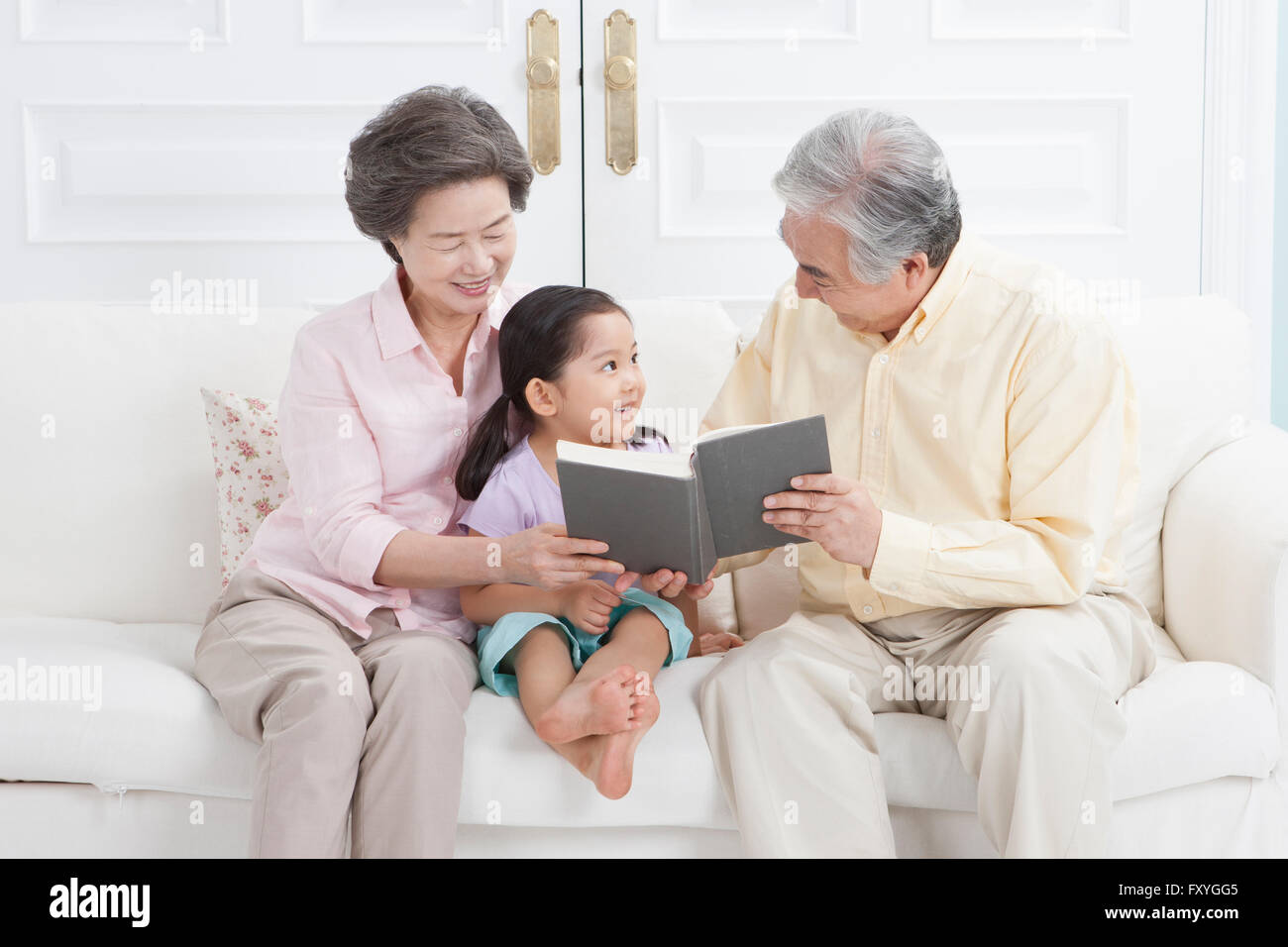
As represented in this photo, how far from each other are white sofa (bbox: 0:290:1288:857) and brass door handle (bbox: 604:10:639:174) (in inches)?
25.1

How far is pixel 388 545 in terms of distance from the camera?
1.64 meters

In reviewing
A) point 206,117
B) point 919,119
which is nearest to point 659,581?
point 919,119

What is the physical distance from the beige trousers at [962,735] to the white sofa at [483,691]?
6 centimetres

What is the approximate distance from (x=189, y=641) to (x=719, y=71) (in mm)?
1610

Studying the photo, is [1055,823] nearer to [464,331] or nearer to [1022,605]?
[1022,605]

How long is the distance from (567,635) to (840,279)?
605 millimetres

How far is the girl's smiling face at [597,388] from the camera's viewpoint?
1.74m

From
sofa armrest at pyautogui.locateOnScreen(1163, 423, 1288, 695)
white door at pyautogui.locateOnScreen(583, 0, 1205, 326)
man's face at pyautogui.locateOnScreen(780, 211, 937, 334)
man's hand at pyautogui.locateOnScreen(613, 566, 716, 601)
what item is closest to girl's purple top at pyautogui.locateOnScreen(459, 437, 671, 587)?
man's hand at pyautogui.locateOnScreen(613, 566, 716, 601)

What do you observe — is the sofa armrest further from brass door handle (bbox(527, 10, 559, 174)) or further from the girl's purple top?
brass door handle (bbox(527, 10, 559, 174))

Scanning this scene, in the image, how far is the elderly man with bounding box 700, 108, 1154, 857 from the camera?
146 cm
